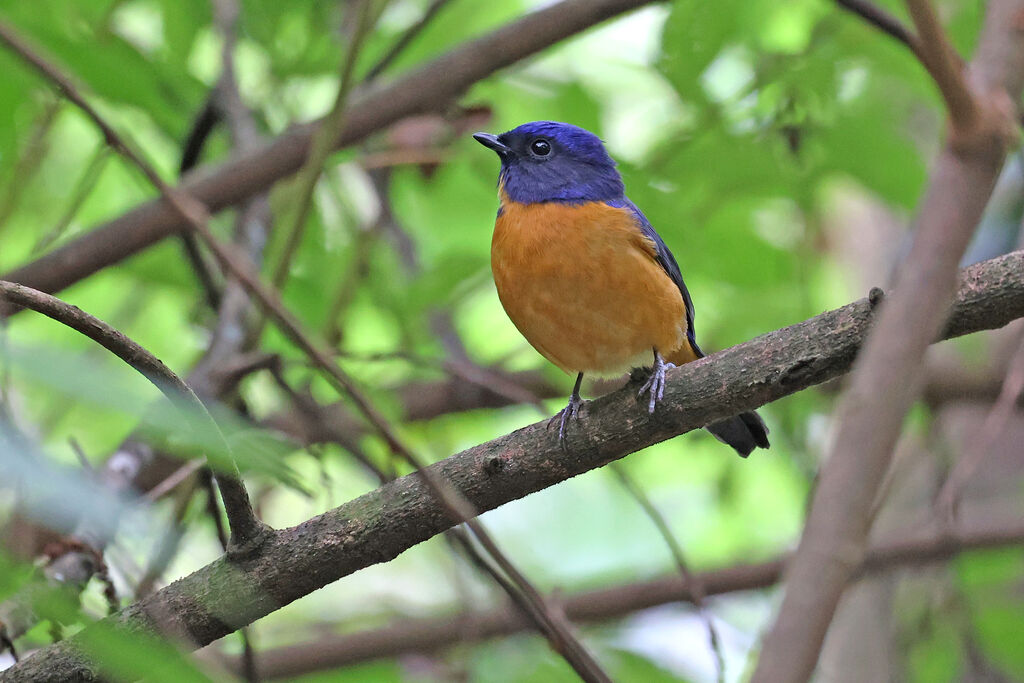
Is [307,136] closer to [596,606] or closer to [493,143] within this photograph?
[493,143]

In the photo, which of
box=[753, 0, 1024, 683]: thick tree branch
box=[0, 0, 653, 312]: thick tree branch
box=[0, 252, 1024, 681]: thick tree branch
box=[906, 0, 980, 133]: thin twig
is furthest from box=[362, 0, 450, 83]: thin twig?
box=[753, 0, 1024, 683]: thick tree branch

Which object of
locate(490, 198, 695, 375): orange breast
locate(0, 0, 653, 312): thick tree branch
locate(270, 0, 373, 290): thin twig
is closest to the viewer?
locate(270, 0, 373, 290): thin twig

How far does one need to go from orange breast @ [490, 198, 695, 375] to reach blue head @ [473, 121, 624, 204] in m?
0.29

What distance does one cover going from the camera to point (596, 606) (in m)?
5.23

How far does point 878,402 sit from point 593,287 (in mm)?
2764

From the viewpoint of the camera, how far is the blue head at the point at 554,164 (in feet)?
14.6

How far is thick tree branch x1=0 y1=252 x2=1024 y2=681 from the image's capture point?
7.88 feet

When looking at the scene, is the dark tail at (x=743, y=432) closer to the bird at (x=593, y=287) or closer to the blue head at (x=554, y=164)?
the bird at (x=593, y=287)

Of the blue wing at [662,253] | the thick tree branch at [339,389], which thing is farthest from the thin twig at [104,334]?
the blue wing at [662,253]

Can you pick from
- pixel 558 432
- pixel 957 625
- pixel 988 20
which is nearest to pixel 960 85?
pixel 988 20

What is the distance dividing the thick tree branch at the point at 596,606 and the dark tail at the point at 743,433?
1.07m

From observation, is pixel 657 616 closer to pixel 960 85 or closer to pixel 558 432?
pixel 558 432

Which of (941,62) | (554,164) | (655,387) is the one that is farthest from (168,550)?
(554,164)

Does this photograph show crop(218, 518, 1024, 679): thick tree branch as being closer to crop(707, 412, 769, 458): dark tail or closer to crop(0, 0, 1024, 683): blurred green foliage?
crop(0, 0, 1024, 683): blurred green foliage
